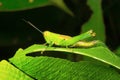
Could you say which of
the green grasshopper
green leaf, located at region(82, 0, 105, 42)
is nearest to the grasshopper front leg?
the green grasshopper

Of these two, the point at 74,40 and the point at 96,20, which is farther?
the point at 96,20

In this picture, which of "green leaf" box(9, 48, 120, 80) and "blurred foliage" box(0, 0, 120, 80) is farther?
"blurred foliage" box(0, 0, 120, 80)

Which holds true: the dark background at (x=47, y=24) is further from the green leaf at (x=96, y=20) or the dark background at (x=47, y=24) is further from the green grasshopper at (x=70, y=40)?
the green grasshopper at (x=70, y=40)

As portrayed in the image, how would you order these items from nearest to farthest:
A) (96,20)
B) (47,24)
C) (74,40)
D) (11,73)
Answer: (11,73) → (74,40) → (96,20) → (47,24)

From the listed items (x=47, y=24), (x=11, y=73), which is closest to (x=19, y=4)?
(x=47, y=24)

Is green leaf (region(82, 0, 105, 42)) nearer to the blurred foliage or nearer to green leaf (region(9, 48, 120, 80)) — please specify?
the blurred foliage

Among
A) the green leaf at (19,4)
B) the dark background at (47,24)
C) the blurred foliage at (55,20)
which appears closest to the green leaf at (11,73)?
the blurred foliage at (55,20)

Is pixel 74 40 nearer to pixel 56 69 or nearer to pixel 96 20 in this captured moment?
pixel 56 69

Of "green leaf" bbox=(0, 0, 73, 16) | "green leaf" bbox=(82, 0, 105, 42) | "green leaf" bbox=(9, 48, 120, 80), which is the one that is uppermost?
"green leaf" bbox=(0, 0, 73, 16)
